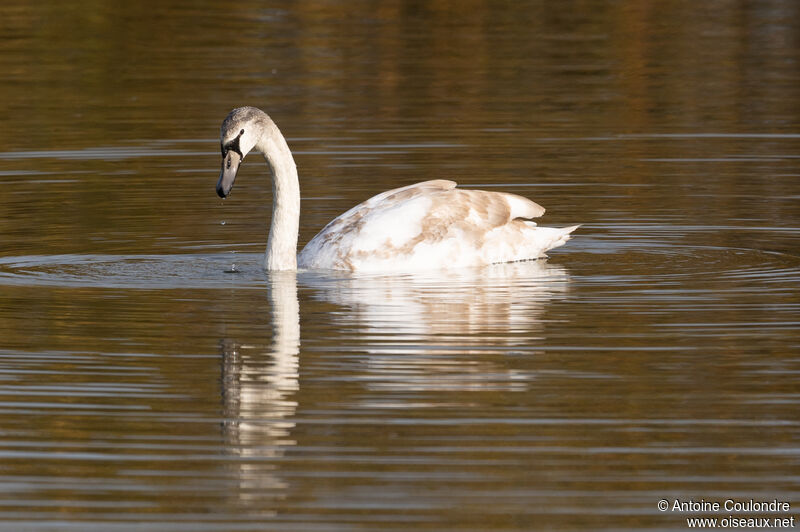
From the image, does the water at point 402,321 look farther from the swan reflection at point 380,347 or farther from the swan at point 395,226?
the swan at point 395,226

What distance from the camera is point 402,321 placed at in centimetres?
1049

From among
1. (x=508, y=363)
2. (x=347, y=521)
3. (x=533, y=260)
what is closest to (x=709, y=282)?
(x=533, y=260)

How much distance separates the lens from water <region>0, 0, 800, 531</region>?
7293 millimetres

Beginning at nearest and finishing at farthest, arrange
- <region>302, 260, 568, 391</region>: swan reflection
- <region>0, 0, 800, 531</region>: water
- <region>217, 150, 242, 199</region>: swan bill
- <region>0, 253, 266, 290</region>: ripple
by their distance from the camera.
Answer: <region>0, 0, 800, 531</region>: water → <region>302, 260, 568, 391</region>: swan reflection → <region>217, 150, 242, 199</region>: swan bill → <region>0, 253, 266, 290</region>: ripple

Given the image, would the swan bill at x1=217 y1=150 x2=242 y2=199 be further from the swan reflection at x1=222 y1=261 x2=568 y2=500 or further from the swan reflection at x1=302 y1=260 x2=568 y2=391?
the swan reflection at x1=302 y1=260 x2=568 y2=391

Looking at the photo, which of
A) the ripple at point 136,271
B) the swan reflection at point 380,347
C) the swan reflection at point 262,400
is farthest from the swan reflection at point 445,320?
the ripple at point 136,271

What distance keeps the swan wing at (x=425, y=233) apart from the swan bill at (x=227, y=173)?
2.99 feet

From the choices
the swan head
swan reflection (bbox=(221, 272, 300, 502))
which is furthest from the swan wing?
swan reflection (bbox=(221, 272, 300, 502))

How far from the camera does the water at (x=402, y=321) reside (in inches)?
287

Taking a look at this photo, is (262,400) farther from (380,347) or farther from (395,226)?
(395,226)

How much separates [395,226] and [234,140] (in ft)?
4.23

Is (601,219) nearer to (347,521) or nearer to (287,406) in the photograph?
(287,406)

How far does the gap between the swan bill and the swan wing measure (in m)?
0.91

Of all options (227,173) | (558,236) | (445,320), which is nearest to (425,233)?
(558,236)
